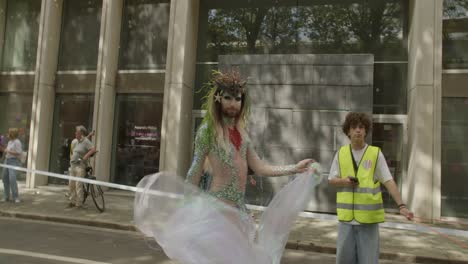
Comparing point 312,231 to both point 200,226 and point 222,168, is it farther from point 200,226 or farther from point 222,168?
point 200,226

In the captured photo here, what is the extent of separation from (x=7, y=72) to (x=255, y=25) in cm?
944

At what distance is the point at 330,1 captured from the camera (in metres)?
12.8

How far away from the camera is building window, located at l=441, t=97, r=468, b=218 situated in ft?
35.6

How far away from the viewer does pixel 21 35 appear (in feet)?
50.9

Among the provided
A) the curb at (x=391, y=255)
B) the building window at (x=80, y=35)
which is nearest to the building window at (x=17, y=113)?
the building window at (x=80, y=35)

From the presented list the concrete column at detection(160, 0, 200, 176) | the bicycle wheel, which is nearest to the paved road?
the bicycle wheel

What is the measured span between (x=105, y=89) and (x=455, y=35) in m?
10.6

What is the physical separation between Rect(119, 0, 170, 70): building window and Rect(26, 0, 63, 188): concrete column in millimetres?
2488

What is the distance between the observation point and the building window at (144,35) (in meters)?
14.0

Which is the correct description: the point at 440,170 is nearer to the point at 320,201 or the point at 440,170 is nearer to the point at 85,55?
the point at 320,201

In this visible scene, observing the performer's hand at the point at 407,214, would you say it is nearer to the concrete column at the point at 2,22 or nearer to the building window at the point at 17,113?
the building window at the point at 17,113

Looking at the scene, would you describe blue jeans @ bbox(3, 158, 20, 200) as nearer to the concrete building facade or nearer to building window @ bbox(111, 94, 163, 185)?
the concrete building facade

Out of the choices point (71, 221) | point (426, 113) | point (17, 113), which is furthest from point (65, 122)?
point (426, 113)

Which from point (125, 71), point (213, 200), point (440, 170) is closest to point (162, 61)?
point (125, 71)
